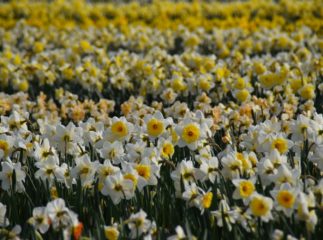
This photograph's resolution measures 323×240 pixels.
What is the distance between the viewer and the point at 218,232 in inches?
110

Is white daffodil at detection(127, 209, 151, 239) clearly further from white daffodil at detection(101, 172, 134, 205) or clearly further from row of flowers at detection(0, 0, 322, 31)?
row of flowers at detection(0, 0, 322, 31)

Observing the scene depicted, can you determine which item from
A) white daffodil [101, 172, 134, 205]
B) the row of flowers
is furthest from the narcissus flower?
the row of flowers

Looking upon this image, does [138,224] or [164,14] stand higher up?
[138,224]

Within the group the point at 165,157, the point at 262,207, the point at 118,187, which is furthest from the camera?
the point at 165,157

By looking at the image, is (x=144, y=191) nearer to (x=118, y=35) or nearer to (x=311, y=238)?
(x=311, y=238)

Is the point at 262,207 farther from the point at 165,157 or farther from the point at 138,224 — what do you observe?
the point at 165,157

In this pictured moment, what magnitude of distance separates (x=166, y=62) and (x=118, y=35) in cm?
239

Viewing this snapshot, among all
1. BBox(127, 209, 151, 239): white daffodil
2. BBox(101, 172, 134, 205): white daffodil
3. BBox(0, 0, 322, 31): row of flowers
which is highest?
BBox(101, 172, 134, 205): white daffodil

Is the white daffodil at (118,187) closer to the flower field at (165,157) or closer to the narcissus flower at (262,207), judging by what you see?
the flower field at (165,157)

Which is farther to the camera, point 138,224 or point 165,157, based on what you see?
point 165,157

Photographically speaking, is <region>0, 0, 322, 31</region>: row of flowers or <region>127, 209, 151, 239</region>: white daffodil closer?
<region>127, 209, 151, 239</region>: white daffodil

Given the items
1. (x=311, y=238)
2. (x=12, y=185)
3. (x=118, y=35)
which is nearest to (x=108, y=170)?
(x=12, y=185)

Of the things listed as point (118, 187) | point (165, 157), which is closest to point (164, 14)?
point (165, 157)

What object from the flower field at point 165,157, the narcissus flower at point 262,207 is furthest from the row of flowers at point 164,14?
the narcissus flower at point 262,207
